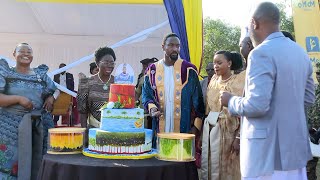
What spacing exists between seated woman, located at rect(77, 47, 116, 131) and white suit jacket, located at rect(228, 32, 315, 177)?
1.87 metres

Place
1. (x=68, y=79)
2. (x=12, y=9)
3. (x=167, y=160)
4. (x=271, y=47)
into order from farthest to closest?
1. (x=12, y=9)
2. (x=68, y=79)
3. (x=167, y=160)
4. (x=271, y=47)

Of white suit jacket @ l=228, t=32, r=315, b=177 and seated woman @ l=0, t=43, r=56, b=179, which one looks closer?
white suit jacket @ l=228, t=32, r=315, b=177

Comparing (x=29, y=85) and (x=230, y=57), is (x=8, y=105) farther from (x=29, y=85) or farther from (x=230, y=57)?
(x=230, y=57)

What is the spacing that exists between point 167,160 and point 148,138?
→ 0.83 feet

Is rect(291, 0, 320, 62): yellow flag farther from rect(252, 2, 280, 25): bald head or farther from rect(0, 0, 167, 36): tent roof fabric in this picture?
rect(252, 2, 280, 25): bald head

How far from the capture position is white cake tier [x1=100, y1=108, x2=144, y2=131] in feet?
9.16

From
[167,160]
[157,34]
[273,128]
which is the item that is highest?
[157,34]

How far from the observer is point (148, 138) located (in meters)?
2.93

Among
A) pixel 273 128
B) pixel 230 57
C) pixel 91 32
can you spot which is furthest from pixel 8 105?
pixel 91 32

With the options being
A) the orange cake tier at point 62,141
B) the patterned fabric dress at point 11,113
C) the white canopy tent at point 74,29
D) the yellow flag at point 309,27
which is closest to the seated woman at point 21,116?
the patterned fabric dress at point 11,113

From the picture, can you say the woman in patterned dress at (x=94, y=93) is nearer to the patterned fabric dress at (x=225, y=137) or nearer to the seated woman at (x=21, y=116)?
the seated woman at (x=21, y=116)

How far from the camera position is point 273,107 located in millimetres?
2096

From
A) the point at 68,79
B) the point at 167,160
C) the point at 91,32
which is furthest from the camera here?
the point at 91,32

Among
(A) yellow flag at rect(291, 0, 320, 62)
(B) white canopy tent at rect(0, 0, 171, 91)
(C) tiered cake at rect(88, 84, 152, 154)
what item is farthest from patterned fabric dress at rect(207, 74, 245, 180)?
(A) yellow flag at rect(291, 0, 320, 62)
